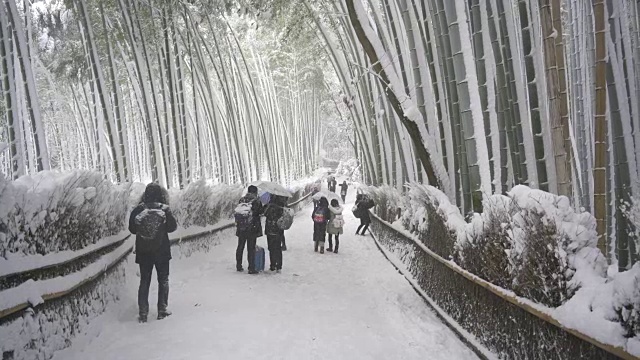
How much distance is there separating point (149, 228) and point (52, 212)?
0.97m

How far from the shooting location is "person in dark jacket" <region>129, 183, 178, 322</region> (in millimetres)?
3883

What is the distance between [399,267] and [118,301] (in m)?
3.62

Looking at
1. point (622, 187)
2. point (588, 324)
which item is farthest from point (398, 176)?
point (588, 324)

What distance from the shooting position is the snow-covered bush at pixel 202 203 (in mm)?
6676

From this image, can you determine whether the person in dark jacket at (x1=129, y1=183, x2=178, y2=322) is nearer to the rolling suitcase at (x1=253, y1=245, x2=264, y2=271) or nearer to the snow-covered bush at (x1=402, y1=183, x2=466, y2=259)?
the rolling suitcase at (x1=253, y1=245, x2=264, y2=271)

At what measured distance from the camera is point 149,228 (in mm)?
3852

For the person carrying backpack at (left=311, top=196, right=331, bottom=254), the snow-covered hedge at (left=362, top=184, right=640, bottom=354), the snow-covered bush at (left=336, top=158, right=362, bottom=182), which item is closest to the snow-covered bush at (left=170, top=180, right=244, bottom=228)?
the person carrying backpack at (left=311, top=196, right=331, bottom=254)

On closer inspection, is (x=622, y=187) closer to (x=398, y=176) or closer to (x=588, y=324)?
(x=588, y=324)

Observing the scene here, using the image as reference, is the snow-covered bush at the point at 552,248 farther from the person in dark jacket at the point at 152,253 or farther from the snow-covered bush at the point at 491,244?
the person in dark jacket at the point at 152,253

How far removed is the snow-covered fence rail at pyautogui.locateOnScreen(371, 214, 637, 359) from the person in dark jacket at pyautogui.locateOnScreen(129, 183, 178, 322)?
2.45 metres

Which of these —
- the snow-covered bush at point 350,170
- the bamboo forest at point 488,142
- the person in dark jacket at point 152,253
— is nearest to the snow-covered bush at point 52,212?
the bamboo forest at point 488,142

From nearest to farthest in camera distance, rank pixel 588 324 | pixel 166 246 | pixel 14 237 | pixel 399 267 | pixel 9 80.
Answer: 1. pixel 588 324
2. pixel 14 237
3. pixel 166 246
4. pixel 9 80
5. pixel 399 267

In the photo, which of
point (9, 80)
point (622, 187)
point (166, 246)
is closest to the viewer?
point (622, 187)

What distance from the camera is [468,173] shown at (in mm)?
4273
